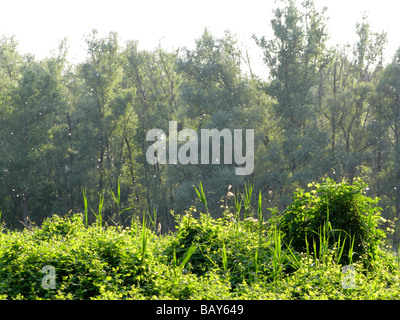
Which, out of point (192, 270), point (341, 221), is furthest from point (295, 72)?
point (192, 270)

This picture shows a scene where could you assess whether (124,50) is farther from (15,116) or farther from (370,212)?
(370,212)

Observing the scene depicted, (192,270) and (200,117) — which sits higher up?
(200,117)

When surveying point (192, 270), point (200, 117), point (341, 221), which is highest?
point (200, 117)

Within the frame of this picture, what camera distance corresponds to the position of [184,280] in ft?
15.7

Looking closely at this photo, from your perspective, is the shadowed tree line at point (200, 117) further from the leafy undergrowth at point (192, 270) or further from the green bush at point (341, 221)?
the leafy undergrowth at point (192, 270)

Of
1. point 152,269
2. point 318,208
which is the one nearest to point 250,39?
point 318,208

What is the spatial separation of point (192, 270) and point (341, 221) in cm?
201

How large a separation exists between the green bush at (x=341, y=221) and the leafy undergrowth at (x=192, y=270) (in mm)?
36

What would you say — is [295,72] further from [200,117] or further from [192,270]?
[192,270]

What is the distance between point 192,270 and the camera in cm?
583

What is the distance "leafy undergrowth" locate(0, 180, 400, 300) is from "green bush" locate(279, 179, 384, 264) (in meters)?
0.04

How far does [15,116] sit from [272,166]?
1450 cm

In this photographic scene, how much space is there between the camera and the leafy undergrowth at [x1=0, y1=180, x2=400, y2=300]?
4.68m

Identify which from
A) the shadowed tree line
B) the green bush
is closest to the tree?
the shadowed tree line
